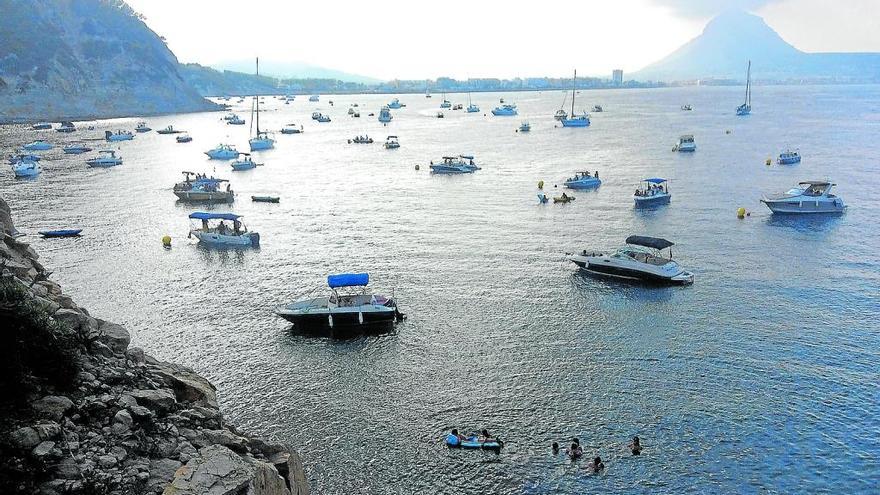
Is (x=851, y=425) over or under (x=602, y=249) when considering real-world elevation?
under

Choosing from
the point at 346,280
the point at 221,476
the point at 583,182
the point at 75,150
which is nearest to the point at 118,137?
the point at 75,150

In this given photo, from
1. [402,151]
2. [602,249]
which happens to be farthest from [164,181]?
[602,249]

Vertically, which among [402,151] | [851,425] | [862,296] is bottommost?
[851,425]

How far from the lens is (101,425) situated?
864 inches

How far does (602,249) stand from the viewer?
73.1 m

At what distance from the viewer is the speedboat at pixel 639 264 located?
62.0 m

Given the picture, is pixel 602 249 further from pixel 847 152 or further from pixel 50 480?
pixel 847 152

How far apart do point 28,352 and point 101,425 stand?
3.60 metres

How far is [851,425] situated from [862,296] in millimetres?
24677

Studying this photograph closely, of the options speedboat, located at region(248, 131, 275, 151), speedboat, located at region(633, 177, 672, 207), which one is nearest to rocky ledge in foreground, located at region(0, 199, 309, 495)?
speedboat, located at region(633, 177, 672, 207)

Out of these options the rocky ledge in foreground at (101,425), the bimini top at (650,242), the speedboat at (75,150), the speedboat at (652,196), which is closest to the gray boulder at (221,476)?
the rocky ledge in foreground at (101,425)

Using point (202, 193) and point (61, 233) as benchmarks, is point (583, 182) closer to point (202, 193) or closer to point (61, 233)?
point (202, 193)

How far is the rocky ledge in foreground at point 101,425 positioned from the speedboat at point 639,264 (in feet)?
144

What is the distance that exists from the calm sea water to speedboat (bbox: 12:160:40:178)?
10912mm
